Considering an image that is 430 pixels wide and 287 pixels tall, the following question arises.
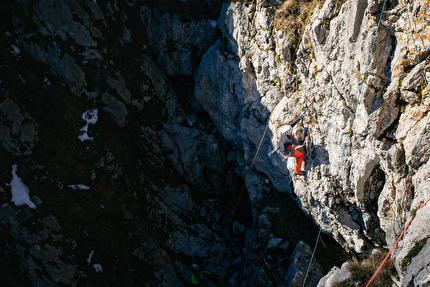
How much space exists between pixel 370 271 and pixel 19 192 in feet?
61.0

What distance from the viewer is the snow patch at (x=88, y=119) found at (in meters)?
18.2

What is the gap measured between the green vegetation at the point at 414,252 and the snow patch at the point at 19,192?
18.2 metres

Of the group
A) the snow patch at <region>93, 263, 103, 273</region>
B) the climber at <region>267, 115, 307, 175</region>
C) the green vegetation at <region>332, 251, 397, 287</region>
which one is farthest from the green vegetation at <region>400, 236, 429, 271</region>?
the snow patch at <region>93, 263, 103, 273</region>

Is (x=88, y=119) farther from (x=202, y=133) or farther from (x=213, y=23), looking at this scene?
(x=213, y=23)

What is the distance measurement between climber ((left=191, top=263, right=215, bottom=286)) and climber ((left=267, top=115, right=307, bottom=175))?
9342 mm

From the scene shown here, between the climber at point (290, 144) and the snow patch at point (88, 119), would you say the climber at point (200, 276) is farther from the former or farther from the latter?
the snow patch at point (88, 119)

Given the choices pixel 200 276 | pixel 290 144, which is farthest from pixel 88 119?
pixel 290 144

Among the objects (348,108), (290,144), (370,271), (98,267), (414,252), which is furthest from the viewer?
(98,267)

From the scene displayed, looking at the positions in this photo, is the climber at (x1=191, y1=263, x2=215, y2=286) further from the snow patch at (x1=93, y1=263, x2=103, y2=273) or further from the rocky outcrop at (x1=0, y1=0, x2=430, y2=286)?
the snow patch at (x1=93, y1=263, x2=103, y2=273)

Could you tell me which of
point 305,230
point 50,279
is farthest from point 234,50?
point 50,279

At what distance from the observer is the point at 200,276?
1652 centimetres

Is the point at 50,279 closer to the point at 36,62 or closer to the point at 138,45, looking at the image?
the point at 36,62

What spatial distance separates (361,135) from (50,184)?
17448mm

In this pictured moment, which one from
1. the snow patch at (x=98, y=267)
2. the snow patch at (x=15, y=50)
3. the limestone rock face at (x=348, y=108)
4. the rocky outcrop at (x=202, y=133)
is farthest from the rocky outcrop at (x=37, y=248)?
the limestone rock face at (x=348, y=108)
